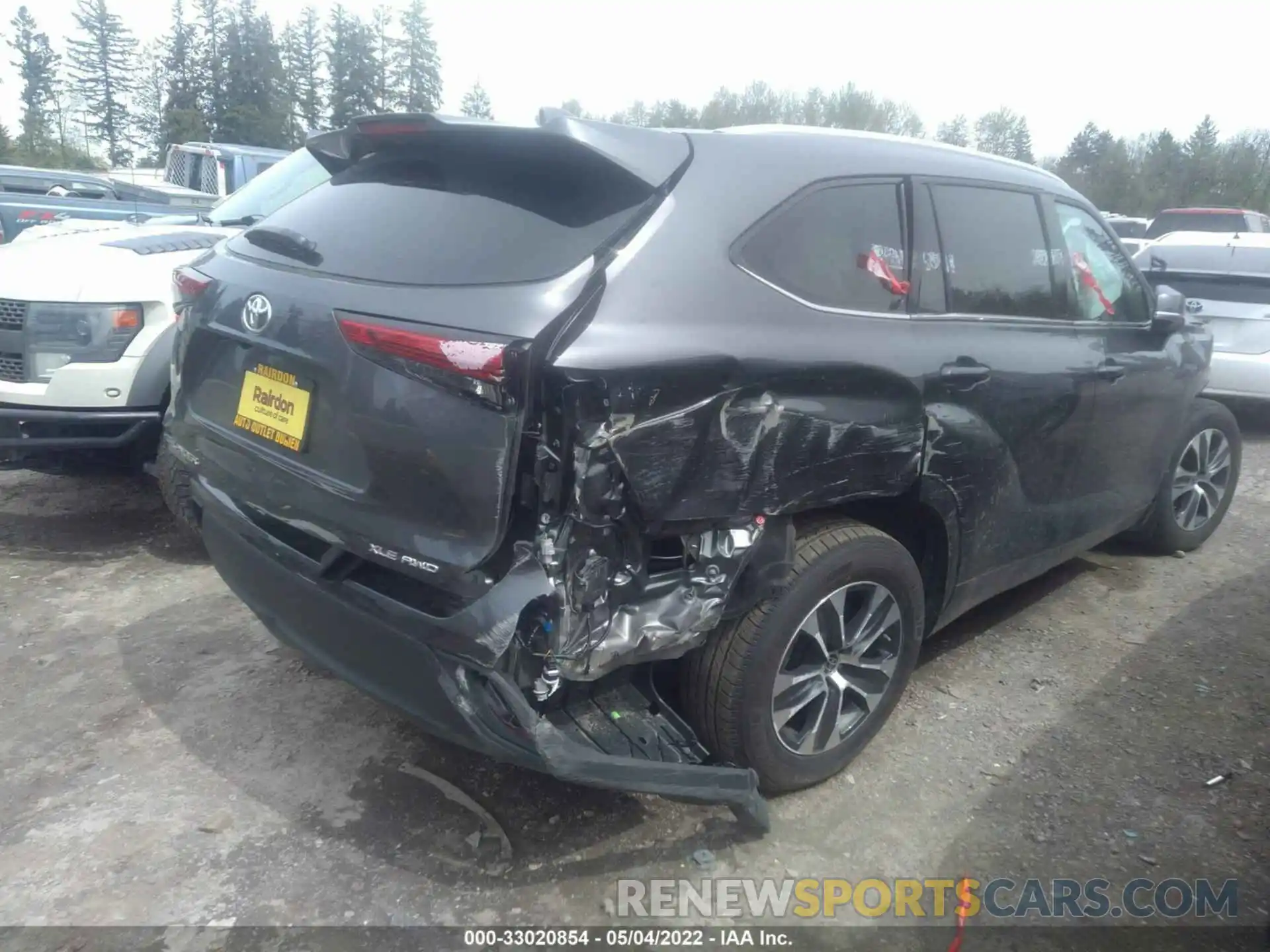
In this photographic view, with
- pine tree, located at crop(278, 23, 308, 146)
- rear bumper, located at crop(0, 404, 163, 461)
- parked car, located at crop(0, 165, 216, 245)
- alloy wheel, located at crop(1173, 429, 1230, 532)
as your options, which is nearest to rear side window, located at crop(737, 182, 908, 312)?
alloy wheel, located at crop(1173, 429, 1230, 532)

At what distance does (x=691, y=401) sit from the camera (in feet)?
7.38

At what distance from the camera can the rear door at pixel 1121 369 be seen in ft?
12.0

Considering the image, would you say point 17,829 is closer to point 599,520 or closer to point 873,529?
point 599,520

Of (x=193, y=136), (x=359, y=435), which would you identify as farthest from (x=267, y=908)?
(x=193, y=136)

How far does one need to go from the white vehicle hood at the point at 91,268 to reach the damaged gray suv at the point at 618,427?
5.04 feet

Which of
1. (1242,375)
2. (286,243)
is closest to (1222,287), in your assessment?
(1242,375)

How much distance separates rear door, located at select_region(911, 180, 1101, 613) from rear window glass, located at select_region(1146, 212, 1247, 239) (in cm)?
1556

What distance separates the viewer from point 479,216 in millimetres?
2379

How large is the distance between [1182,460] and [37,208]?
9.22 m

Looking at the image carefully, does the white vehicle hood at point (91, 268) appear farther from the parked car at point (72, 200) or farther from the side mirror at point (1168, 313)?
the side mirror at point (1168, 313)

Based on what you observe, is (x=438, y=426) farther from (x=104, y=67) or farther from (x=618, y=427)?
(x=104, y=67)

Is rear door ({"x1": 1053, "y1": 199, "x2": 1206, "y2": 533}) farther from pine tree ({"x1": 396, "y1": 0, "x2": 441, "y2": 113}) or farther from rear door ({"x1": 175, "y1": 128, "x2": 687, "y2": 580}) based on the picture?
pine tree ({"x1": 396, "y1": 0, "x2": 441, "y2": 113})

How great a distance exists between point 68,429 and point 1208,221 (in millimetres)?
18424

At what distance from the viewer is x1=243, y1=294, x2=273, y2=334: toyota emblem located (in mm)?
2467
